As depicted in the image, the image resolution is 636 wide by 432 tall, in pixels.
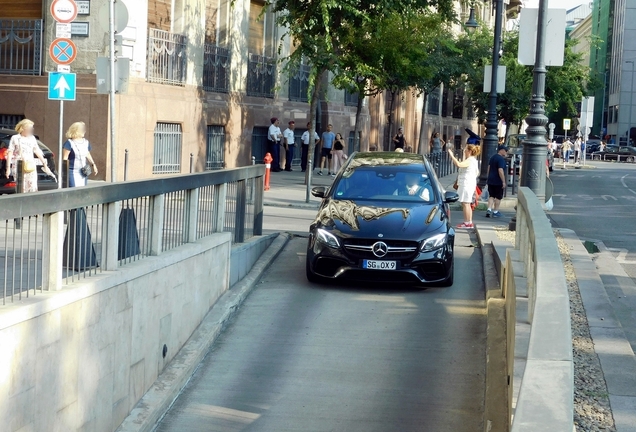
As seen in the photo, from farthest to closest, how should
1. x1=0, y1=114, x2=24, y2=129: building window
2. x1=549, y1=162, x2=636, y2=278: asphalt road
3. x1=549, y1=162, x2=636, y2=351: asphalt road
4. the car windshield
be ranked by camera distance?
1. x1=0, y1=114, x2=24, y2=129: building window
2. x1=549, y1=162, x2=636, y2=278: asphalt road
3. the car windshield
4. x1=549, y1=162, x2=636, y2=351: asphalt road

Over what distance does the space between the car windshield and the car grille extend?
4.01 ft

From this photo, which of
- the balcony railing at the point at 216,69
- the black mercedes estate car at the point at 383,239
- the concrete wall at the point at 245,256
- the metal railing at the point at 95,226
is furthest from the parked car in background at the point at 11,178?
the balcony railing at the point at 216,69

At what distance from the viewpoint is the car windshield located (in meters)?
13.0

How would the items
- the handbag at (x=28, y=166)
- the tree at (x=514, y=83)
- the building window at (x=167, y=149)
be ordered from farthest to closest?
the tree at (x=514, y=83), the building window at (x=167, y=149), the handbag at (x=28, y=166)

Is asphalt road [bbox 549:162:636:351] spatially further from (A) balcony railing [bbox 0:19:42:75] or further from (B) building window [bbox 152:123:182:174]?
(A) balcony railing [bbox 0:19:42:75]

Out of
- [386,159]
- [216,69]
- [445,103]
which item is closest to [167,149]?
[216,69]

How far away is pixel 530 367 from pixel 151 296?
4.92 meters

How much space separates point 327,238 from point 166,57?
576 inches

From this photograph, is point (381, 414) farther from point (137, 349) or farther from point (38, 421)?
point (38, 421)

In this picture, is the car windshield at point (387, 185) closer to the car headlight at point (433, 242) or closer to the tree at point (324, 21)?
the car headlight at point (433, 242)

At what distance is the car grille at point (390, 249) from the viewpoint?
11.8 meters

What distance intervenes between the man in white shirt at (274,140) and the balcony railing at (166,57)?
20.8 feet

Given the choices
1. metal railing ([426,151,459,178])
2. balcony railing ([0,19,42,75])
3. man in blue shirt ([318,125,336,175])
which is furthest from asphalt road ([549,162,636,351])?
balcony railing ([0,19,42,75])

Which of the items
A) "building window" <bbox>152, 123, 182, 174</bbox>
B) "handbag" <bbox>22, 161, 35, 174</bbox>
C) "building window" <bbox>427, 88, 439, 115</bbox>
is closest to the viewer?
"handbag" <bbox>22, 161, 35, 174</bbox>
